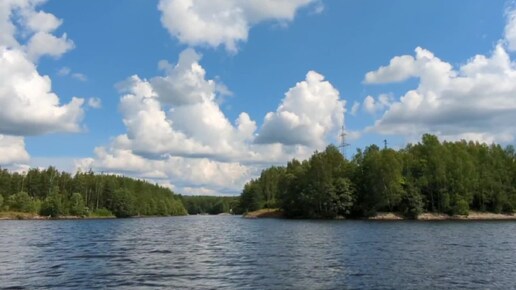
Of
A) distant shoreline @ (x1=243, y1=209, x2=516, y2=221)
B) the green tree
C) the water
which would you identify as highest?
the green tree

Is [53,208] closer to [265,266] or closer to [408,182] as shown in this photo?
Answer: [408,182]

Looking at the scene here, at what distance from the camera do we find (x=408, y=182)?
147875mm

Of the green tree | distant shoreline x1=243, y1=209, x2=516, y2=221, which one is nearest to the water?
distant shoreline x1=243, y1=209, x2=516, y2=221

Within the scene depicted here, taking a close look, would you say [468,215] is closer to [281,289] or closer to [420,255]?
[420,255]

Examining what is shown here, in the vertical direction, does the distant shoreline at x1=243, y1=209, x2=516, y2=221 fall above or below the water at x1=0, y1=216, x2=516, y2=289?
above

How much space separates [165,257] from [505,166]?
14947cm

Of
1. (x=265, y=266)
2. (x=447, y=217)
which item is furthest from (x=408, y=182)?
(x=265, y=266)

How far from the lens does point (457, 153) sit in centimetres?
15600

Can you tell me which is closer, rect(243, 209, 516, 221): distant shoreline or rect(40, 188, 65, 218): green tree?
rect(243, 209, 516, 221): distant shoreline

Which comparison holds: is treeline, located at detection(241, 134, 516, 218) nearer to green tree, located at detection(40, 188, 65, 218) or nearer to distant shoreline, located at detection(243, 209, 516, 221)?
distant shoreline, located at detection(243, 209, 516, 221)

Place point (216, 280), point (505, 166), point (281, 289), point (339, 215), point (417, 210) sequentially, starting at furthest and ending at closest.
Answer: point (505, 166), point (339, 215), point (417, 210), point (216, 280), point (281, 289)

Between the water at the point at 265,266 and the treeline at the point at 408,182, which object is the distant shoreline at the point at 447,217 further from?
the water at the point at 265,266

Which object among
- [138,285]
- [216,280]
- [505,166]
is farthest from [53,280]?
[505,166]

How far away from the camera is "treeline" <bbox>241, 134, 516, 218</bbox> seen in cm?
14350
